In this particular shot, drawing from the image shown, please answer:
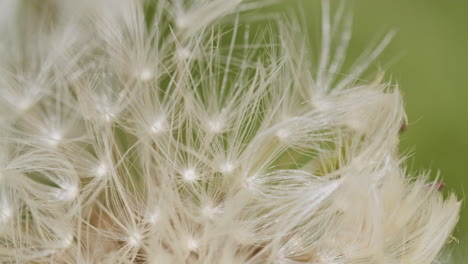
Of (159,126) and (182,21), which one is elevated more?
(182,21)

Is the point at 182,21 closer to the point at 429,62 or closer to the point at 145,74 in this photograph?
the point at 145,74

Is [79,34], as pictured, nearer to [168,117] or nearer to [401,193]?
A: [168,117]

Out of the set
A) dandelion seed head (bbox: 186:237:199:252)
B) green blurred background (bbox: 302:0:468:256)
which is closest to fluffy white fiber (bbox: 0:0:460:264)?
dandelion seed head (bbox: 186:237:199:252)

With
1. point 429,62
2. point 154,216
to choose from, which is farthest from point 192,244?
point 429,62

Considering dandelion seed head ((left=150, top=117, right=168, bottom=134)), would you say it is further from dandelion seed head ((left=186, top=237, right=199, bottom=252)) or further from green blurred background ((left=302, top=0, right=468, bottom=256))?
green blurred background ((left=302, top=0, right=468, bottom=256))

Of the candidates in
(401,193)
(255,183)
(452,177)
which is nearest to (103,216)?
(255,183)

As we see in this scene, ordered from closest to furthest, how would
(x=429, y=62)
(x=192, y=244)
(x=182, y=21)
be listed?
(x=192, y=244) < (x=182, y=21) < (x=429, y=62)
